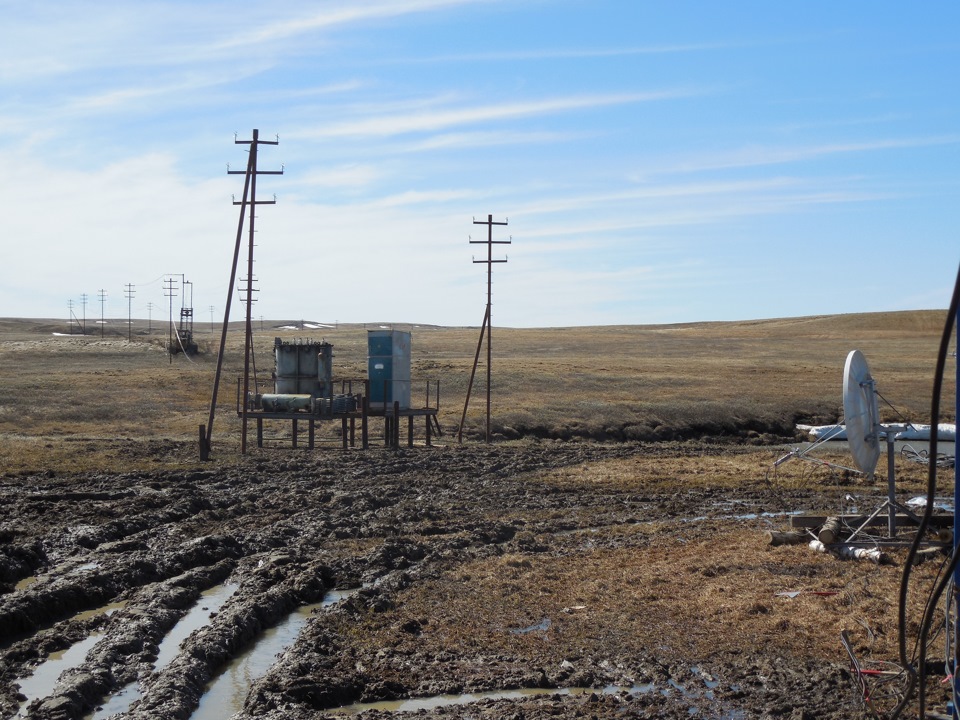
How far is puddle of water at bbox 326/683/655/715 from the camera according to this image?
32.6 feet

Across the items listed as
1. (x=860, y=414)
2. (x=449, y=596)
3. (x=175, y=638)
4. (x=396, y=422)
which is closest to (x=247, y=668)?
(x=175, y=638)

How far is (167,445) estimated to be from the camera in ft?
114

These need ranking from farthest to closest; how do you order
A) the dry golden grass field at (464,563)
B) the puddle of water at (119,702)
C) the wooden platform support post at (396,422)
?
the wooden platform support post at (396,422)
the dry golden grass field at (464,563)
the puddle of water at (119,702)

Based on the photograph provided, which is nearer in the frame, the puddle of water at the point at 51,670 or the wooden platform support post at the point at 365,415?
the puddle of water at the point at 51,670

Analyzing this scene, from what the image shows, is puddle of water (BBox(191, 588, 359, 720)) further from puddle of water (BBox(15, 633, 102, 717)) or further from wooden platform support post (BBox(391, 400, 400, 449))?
wooden platform support post (BBox(391, 400, 400, 449))

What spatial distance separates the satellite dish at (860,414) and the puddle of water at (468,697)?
653 cm

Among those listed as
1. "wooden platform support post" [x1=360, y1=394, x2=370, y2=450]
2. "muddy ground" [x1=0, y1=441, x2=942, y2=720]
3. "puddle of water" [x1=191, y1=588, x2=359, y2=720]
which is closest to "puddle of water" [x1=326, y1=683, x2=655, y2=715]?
"muddy ground" [x1=0, y1=441, x2=942, y2=720]

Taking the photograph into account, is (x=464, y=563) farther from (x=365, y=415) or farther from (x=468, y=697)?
(x=365, y=415)

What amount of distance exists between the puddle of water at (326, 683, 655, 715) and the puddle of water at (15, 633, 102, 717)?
275 cm

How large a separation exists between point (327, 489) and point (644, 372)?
43248 millimetres

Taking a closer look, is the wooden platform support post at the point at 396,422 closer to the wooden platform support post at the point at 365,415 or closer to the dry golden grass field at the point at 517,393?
the wooden platform support post at the point at 365,415

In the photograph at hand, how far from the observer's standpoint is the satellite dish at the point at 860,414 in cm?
1545

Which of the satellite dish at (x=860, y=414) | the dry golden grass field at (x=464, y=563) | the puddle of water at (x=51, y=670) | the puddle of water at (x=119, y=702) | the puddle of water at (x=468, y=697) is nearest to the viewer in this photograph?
the puddle of water at (x=119, y=702)

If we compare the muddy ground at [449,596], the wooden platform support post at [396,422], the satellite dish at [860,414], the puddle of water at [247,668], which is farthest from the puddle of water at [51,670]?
the wooden platform support post at [396,422]
